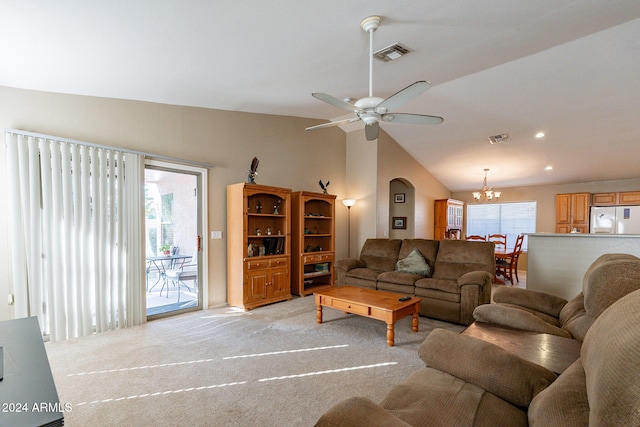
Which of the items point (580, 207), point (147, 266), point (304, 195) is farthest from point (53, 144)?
point (580, 207)

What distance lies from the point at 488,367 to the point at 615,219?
803 cm

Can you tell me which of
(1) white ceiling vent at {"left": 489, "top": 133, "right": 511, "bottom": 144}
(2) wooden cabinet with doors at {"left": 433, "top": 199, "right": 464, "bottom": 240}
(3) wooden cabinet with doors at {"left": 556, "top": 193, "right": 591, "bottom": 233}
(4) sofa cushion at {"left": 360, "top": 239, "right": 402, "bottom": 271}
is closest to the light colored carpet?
(4) sofa cushion at {"left": 360, "top": 239, "right": 402, "bottom": 271}

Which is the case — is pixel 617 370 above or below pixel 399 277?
above

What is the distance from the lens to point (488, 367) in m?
1.44

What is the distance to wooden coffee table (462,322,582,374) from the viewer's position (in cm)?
160

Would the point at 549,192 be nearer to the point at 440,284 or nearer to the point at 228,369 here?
the point at 440,284

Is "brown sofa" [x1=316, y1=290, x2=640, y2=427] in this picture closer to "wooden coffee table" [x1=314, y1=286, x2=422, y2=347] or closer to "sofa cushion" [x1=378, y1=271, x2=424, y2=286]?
"wooden coffee table" [x1=314, y1=286, x2=422, y2=347]

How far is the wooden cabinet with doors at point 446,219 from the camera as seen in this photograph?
25.8ft

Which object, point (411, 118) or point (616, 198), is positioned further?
point (616, 198)

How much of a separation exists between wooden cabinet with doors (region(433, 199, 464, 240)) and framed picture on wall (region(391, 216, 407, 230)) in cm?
124

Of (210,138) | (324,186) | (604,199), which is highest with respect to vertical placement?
(210,138)

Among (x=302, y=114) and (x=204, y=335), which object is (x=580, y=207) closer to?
(x=302, y=114)

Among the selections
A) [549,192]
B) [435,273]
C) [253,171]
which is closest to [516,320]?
[435,273]

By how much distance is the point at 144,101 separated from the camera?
3697mm
